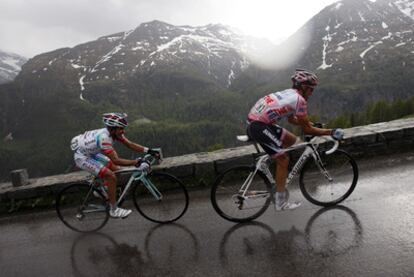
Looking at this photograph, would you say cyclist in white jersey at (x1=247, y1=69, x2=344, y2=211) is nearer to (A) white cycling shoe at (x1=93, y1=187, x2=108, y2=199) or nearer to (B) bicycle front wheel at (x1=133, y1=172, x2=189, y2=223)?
(B) bicycle front wheel at (x1=133, y1=172, x2=189, y2=223)

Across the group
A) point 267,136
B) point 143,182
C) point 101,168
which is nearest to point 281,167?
point 267,136

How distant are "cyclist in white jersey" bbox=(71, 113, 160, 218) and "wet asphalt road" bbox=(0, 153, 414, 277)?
0.84 metres

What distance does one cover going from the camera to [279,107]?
6.68 metres

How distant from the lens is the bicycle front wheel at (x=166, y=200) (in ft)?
25.2

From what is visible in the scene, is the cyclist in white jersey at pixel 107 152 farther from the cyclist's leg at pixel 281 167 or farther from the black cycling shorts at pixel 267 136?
the cyclist's leg at pixel 281 167

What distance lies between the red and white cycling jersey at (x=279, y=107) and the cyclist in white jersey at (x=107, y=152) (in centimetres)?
230

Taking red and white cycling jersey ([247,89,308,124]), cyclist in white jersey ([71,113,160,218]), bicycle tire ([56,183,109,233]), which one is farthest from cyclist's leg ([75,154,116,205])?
red and white cycling jersey ([247,89,308,124])

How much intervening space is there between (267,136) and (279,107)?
569 mm

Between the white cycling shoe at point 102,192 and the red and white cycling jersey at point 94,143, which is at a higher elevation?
the red and white cycling jersey at point 94,143

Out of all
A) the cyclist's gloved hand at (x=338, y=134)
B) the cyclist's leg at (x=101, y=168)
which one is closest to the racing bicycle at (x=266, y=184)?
the cyclist's gloved hand at (x=338, y=134)

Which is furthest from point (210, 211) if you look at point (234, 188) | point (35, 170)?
point (35, 170)

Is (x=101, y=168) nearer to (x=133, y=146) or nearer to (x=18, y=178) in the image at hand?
(x=133, y=146)

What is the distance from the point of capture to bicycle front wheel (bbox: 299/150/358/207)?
725 cm

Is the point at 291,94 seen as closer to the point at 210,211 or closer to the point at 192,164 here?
the point at 210,211
